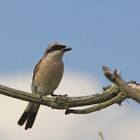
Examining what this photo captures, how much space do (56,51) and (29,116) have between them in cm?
113

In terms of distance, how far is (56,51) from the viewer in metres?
6.78

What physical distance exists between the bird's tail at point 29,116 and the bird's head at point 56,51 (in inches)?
31.8

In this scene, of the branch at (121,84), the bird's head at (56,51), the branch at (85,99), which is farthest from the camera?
the bird's head at (56,51)

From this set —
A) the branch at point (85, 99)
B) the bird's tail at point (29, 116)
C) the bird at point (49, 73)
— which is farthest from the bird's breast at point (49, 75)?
the branch at point (85, 99)

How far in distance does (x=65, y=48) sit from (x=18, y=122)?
147 cm

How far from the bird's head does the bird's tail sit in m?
0.81

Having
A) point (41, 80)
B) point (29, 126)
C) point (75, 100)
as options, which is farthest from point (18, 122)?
point (75, 100)

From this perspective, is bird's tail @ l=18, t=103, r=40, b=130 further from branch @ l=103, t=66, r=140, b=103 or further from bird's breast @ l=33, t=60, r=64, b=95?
branch @ l=103, t=66, r=140, b=103

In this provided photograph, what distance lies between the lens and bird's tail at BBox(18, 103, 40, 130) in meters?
5.60

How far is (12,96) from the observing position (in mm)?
2586

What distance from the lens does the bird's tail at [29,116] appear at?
5.60 meters

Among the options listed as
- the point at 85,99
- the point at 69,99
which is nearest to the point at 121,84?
the point at 85,99

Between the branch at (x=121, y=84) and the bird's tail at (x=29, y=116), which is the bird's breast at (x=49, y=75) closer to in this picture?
the bird's tail at (x=29, y=116)

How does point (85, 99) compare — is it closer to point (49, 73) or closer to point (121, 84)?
point (121, 84)
